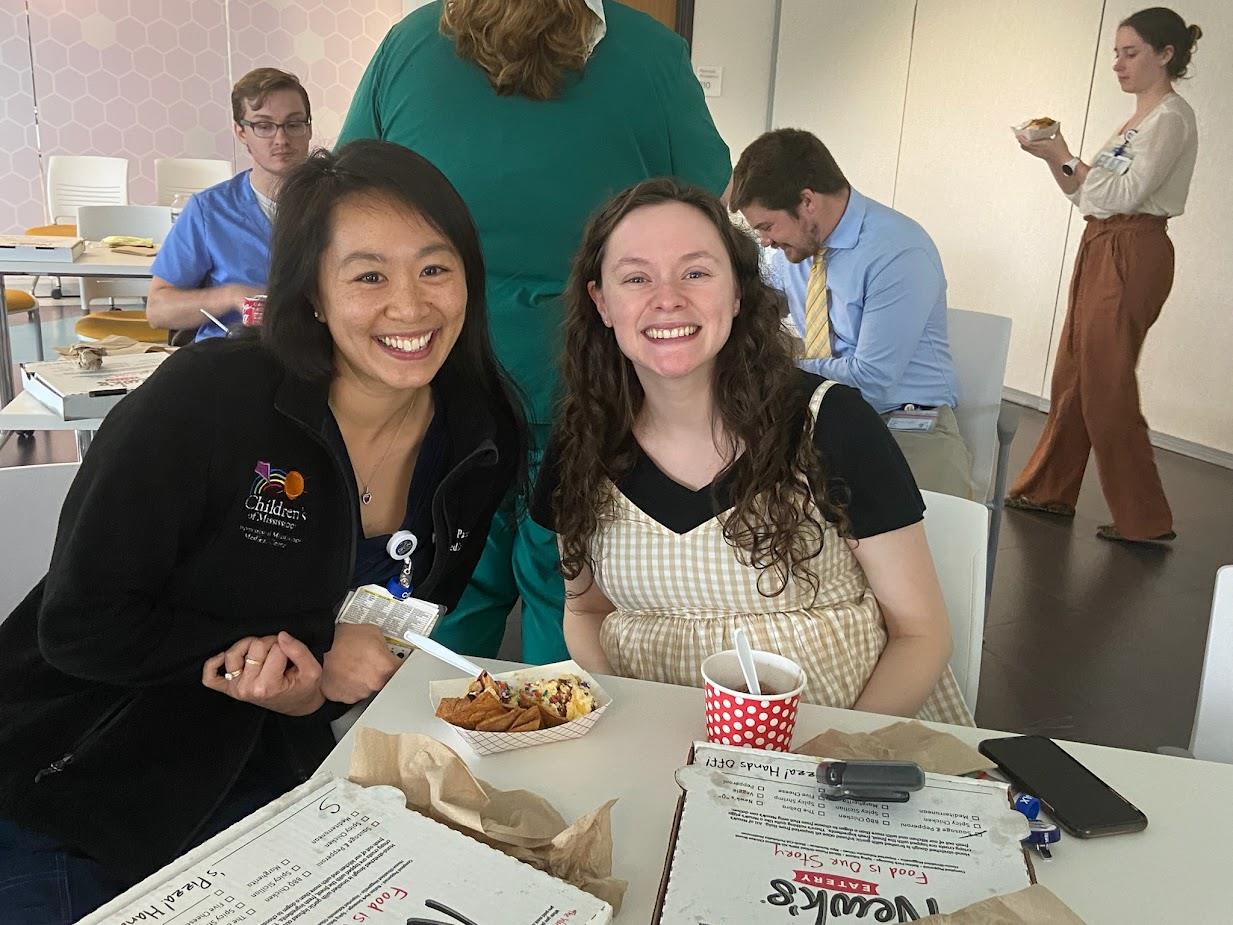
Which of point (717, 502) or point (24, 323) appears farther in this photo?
point (24, 323)

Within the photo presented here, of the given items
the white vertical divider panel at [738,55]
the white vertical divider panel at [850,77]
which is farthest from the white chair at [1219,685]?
the white vertical divider panel at [850,77]

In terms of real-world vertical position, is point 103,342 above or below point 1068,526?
above

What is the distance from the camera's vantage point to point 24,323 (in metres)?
7.30

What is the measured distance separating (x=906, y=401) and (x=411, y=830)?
2.36 meters

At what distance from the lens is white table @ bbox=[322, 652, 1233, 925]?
35.9 inches

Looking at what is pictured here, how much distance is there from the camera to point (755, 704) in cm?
105

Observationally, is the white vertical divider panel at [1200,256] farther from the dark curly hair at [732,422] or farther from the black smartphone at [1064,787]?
the black smartphone at [1064,787]

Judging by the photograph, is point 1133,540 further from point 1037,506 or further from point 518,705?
point 518,705

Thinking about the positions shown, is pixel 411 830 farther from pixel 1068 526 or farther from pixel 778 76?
pixel 778 76

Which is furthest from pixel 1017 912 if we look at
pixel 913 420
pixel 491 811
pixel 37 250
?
pixel 37 250

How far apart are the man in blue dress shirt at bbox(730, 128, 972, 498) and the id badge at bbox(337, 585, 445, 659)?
1678mm

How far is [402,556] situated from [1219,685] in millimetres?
1180

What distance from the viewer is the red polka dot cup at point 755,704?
1.06 m

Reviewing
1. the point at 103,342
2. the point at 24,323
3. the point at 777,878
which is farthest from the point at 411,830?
the point at 24,323
